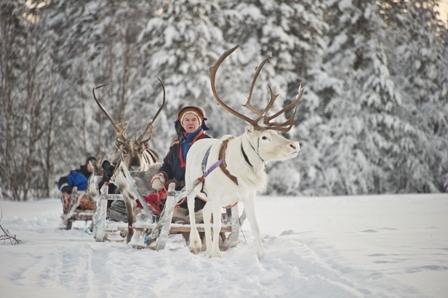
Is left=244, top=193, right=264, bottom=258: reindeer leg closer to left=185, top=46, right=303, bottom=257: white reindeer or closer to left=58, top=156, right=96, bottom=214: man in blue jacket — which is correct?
left=185, top=46, right=303, bottom=257: white reindeer

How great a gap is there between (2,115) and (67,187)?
7.80m

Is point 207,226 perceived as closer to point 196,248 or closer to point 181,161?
point 196,248

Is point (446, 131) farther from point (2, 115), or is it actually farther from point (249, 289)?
point (249, 289)

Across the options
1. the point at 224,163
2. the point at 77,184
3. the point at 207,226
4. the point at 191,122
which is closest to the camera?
the point at 224,163

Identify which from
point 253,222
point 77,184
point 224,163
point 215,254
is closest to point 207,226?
point 215,254

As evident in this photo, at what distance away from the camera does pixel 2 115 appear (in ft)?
52.1

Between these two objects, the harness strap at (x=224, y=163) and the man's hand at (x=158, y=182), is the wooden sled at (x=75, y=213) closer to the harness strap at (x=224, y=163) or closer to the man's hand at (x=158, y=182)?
the man's hand at (x=158, y=182)

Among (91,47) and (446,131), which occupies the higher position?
(91,47)

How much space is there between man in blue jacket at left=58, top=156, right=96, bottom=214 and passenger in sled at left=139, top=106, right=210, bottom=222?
2.99 meters

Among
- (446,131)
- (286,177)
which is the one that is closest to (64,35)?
(286,177)

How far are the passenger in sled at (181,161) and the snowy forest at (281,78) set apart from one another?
38.3 feet

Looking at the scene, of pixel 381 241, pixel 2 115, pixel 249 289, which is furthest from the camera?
pixel 2 115

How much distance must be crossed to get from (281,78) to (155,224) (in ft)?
48.7

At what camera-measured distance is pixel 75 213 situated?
8.86 metres
